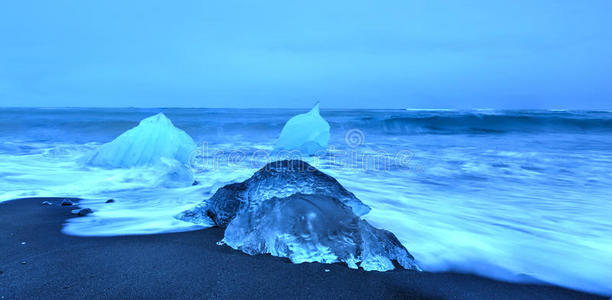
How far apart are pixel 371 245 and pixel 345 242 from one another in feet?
0.45

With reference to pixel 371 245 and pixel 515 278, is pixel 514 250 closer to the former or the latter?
pixel 515 278

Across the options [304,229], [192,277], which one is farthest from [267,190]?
[192,277]

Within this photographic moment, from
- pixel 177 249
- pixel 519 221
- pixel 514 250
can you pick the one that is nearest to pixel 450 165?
pixel 519 221

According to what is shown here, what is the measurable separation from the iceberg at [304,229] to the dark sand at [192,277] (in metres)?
0.07

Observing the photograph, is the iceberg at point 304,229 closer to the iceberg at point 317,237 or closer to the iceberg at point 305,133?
the iceberg at point 317,237

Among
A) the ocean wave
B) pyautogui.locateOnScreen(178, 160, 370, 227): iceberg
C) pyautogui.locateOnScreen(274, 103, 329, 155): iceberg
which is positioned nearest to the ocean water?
pyautogui.locateOnScreen(178, 160, 370, 227): iceberg

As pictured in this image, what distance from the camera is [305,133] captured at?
7297mm

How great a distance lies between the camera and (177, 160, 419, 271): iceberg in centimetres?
189

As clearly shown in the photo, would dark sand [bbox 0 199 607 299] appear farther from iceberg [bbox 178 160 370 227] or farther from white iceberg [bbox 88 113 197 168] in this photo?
white iceberg [bbox 88 113 197 168]

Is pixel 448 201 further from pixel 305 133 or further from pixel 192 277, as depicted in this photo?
pixel 305 133

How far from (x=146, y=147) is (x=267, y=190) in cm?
382

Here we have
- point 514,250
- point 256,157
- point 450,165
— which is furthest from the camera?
point 256,157

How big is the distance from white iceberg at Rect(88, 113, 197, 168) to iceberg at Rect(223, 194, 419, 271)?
3527mm

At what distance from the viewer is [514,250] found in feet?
7.78
